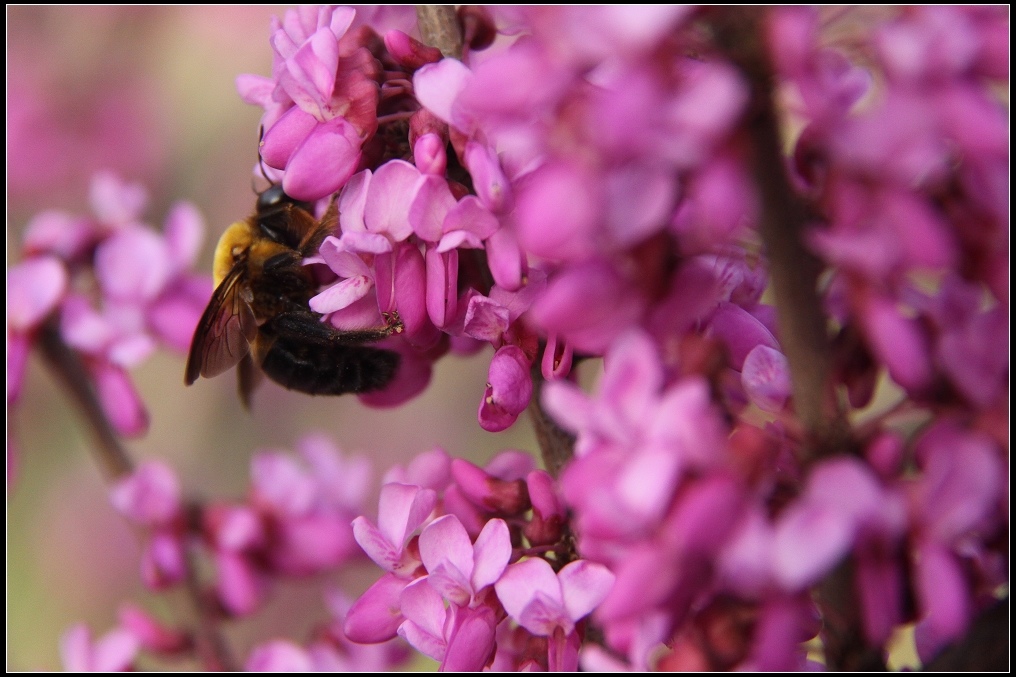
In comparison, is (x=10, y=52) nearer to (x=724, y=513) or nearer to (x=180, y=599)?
(x=180, y=599)

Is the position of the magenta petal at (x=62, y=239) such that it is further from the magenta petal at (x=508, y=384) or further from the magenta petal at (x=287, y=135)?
the magenta petal at (x=508, y=384)

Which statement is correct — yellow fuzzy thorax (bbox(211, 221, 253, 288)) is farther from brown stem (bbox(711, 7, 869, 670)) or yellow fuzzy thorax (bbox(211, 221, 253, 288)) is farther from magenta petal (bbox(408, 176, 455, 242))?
brown stem (bbox(711, 7, 869, 670))

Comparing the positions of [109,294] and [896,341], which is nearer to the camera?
[896,341]

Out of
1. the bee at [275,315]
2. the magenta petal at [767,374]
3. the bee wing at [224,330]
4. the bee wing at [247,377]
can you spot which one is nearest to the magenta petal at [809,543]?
the magenta petal at [767,374]

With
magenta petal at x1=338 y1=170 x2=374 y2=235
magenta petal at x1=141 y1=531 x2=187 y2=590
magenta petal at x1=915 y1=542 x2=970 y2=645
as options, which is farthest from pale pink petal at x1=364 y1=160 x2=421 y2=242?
magenta petal at x1=141 y1=531 x2=187 y2=590

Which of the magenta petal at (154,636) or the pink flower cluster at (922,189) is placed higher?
the pink flower cluster at (922,189)

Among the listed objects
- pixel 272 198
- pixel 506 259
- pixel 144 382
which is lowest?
pixel 144 382

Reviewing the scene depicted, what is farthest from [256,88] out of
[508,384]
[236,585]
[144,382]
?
[144,382]

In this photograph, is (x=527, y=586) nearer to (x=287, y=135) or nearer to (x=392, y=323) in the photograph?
(x=392, y=323)
